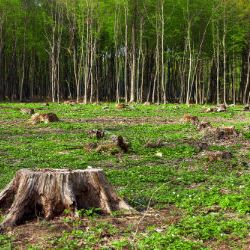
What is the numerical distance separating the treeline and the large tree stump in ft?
112

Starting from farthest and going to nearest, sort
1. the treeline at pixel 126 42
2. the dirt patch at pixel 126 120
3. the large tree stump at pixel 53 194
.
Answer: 1. the treeline at pixel 126 42
2. the dirt patch at pixel 126 120
3. the large tree stump at pixel 53 194

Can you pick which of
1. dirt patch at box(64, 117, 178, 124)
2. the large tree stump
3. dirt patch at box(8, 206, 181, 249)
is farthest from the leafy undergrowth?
dirt patch at box(64, 117, 178, 124)

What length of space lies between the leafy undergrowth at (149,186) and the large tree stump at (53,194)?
0.96ft

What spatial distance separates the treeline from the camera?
155ft

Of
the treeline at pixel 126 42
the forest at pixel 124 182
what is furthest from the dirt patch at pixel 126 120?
the treeline at pixel 126 42

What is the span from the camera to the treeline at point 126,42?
47312 mm

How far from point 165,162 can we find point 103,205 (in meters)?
5.67

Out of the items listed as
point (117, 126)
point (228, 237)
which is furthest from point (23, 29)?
point (228, 237)

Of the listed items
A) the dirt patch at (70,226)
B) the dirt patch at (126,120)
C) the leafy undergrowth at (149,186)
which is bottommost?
the dirt patch at (70,226)

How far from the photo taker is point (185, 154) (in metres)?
15.1

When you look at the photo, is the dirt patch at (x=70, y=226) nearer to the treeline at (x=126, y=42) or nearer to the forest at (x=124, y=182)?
the forest at (x=124, y=182)

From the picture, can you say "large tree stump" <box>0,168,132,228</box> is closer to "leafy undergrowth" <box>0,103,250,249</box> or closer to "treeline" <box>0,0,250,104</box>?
"leafy undergrowth" <box>0,103,250,249</box>

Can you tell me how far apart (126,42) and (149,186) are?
36.8m

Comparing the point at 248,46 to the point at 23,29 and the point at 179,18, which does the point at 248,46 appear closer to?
the point at 179,18
